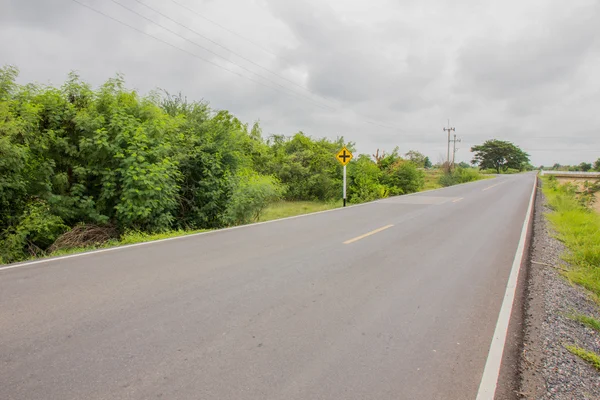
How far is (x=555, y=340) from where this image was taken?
3.33m

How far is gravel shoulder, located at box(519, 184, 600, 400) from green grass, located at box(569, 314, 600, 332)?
0.25 ft

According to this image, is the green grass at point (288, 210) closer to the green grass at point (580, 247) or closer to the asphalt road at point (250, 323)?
the asphalt road at point (250, 323)

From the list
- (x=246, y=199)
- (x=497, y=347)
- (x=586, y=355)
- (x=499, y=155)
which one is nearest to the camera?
(x=586, y=355)

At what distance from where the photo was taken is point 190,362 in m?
2.74

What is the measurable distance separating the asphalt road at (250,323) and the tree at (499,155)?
127m

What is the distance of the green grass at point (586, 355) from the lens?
9.68 feet

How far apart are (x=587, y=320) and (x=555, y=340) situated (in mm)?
938

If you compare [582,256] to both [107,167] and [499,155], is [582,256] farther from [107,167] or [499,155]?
[499,155]

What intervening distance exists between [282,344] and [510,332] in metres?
2.57

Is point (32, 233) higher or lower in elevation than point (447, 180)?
lower

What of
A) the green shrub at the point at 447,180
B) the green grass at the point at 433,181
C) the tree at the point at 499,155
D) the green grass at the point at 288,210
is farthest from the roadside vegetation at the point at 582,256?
the tree at the point at 499,155

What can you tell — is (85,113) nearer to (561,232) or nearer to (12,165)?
(12,165)

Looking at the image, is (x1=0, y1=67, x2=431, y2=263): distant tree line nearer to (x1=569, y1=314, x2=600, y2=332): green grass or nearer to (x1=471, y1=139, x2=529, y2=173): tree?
(x1=569, y1=314, x2=600, y2=332): green grass

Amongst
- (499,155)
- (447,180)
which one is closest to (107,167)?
(447,180)
